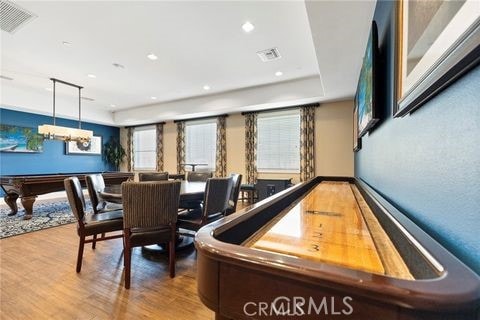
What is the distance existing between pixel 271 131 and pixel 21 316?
552 centimetres

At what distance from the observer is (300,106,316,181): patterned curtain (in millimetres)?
5594

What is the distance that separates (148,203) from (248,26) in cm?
261

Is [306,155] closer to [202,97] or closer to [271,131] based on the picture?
[271,131]

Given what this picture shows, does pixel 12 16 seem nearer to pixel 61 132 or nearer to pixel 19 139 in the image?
pixel 61 132

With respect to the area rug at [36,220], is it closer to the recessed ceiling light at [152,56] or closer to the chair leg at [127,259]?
the chair leg at [127,259]

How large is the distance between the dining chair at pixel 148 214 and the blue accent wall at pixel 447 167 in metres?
1.79

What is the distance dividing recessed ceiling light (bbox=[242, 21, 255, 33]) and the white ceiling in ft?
0.22

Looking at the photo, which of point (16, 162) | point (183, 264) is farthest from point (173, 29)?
point (16, 162)

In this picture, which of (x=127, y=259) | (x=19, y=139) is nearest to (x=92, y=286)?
(x=127, y=259)

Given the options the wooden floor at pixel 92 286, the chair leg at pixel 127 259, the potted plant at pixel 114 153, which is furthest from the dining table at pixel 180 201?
the potted plant at pixel 114 153

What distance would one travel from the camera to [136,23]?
3014 mm

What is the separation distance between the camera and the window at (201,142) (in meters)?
7.06

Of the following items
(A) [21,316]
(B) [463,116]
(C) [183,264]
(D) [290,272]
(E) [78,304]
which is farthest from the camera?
(C) [183,264]

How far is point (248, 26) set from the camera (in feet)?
10.0
